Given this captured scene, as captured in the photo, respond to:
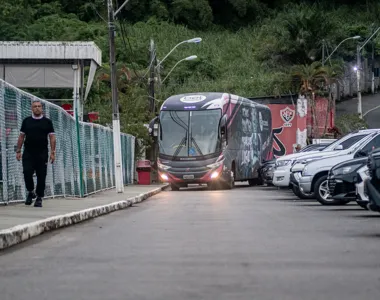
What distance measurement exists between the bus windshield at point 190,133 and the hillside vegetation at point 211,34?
19.6 metres

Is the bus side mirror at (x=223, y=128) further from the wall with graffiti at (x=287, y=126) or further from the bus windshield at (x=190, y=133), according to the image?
the wall with graffiti at (x=287, y=126)

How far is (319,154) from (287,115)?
38.0 meters

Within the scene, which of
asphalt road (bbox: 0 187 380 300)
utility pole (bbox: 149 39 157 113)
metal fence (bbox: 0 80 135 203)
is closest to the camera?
asphalt road (bbox: 0 187 380 300)

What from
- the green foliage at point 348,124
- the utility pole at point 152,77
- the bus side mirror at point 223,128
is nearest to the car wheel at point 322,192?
the bus side mirror at point 223,128

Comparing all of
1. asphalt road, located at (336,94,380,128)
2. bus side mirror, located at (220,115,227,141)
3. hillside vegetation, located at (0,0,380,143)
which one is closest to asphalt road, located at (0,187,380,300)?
bus side mirror, located at (220,115,227,141)

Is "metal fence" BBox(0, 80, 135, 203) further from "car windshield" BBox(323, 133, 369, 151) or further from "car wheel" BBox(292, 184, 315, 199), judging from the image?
"car windshield" BBox(323, 133, 369, 151)

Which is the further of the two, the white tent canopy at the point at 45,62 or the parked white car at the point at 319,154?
the white tent canopy at the point at 45,62

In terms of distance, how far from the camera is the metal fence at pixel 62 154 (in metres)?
17.4

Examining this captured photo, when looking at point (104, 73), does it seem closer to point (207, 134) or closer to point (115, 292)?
point (207, 134)

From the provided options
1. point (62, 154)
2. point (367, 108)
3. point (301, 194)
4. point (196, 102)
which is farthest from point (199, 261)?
point (367, 108)

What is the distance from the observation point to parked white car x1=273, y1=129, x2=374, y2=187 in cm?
2252

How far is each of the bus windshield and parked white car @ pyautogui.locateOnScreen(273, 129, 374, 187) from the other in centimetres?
851


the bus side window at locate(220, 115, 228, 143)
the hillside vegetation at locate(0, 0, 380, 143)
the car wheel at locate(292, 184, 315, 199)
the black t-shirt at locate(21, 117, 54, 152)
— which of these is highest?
the hillside vegetation at locate(0, 0, 380, 143)

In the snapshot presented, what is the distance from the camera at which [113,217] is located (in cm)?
1742
